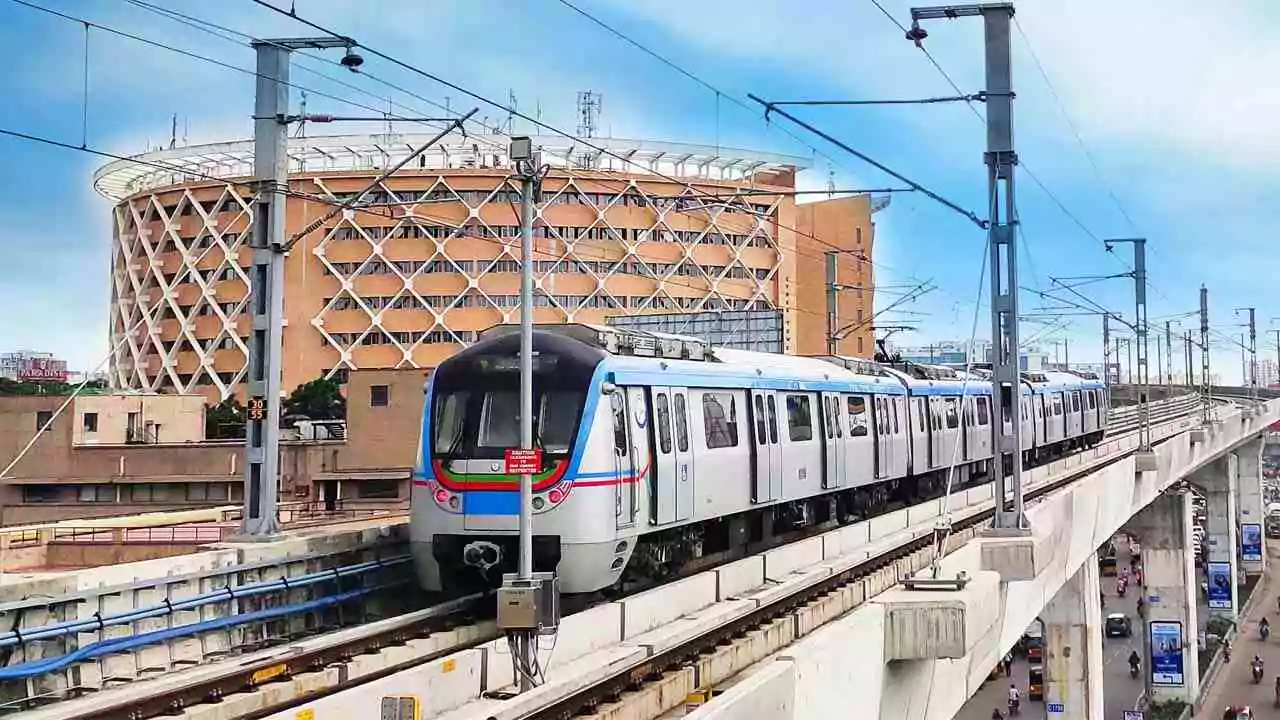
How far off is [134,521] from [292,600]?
1185 cm

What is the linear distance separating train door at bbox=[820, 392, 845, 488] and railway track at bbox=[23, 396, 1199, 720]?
6081mm

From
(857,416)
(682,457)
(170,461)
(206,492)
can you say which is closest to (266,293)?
(682,457)

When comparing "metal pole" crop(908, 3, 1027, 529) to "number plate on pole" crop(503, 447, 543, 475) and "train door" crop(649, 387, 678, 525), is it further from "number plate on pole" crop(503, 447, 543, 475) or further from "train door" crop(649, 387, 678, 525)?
"number plate on pole" crop(503, 447, 543, 475)

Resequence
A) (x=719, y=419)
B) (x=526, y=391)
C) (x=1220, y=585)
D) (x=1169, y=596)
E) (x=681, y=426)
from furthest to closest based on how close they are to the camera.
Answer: (x=1220, y=585) → (x=1169, y=596) → (x=719, y=419) → (x=681, y=426) → (x=526, y=391)

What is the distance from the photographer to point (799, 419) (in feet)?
65.1

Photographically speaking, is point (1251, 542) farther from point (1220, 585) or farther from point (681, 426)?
point (681, 426)

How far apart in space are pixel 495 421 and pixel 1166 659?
39710mm

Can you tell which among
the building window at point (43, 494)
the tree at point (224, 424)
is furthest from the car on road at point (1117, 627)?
the building window at point (43, 494)

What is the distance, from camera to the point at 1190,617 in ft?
166

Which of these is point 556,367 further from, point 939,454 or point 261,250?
point 939,454

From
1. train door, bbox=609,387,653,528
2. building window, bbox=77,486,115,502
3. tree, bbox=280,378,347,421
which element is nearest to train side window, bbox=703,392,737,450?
train door, bbox=609,387,653,528

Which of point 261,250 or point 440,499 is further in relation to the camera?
point 261,250

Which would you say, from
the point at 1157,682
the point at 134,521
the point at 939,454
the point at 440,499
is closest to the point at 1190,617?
the point at 1157,682

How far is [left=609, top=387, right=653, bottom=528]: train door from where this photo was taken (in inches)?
542
